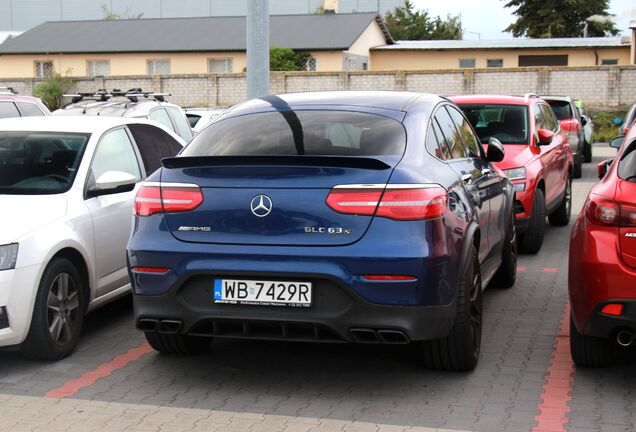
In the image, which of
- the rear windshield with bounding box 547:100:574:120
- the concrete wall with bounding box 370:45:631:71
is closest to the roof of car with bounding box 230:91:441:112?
the rear windshield with bounding box 547:100:574:120

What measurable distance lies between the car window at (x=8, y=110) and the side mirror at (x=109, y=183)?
207 inches

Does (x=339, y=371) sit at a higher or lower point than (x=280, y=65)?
lower

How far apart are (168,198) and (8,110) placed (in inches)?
283

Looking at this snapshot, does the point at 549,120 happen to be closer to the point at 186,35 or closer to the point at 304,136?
the point at 304,136

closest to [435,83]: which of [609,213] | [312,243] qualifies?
[609,213]

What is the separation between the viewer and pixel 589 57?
49938 mm

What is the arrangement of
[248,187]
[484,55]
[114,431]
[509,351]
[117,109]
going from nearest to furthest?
[114,431], [248,187], [509,351], [117,109], [484,55]

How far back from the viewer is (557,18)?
63156 millimetres

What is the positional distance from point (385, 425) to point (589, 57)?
47.9 metres

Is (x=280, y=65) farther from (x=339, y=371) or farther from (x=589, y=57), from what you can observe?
(x=339, y=371)

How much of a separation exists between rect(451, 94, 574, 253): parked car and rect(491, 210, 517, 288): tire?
160 cm

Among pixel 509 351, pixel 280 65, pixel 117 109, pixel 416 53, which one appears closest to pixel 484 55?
pixel 416 53

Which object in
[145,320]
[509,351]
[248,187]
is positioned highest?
[248,187]

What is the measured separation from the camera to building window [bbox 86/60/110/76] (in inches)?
2108
